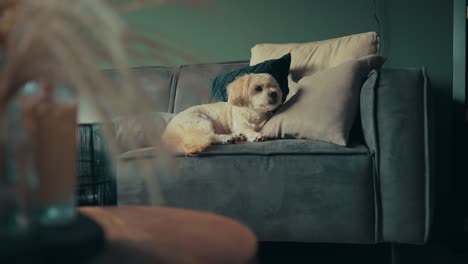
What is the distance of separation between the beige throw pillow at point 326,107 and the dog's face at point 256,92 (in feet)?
0.19

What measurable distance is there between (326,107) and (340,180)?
1.09ft

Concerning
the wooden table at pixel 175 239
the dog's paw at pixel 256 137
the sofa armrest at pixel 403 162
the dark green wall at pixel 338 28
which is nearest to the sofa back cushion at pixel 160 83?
the dark green wall at pixel 338 28

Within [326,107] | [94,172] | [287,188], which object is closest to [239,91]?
[326,107]

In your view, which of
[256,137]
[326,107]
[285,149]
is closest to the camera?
[285,149]

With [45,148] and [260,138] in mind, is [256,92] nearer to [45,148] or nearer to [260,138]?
[260,138]

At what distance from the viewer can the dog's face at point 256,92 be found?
199 cm

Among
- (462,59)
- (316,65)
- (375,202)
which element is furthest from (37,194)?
(462,59)

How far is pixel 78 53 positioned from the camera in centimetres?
51

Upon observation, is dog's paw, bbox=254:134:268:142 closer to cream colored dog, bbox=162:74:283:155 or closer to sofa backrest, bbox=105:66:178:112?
cream colored dog, bbox=162:74:283:155

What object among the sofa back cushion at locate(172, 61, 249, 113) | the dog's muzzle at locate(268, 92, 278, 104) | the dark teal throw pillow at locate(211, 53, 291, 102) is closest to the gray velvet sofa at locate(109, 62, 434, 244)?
the dog's muzzle at locate(268, 92, 278, 104)

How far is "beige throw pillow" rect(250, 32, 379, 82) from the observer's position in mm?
2195

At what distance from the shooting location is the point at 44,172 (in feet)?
2.02

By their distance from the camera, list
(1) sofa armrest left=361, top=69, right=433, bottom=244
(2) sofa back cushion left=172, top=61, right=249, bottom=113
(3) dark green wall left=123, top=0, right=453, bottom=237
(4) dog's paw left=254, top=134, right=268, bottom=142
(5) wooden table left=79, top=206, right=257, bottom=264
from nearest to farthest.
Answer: (5) wooden table left=79, top=206, right=257, bottom=264
(1) sofa armrest left=361, top=69, right=433, bottom=244
(4) dog's paw left=254, top=134, right=268, bottom=142
(2) sofa back cushion left=172, top=61, right=249, bottom=113
(3) dark green wall left=123, top=0, right=453, bottom=237

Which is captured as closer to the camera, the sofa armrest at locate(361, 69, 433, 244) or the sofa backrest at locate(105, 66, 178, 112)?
the sofa armrest at locate(361, 69, 433, 244)
